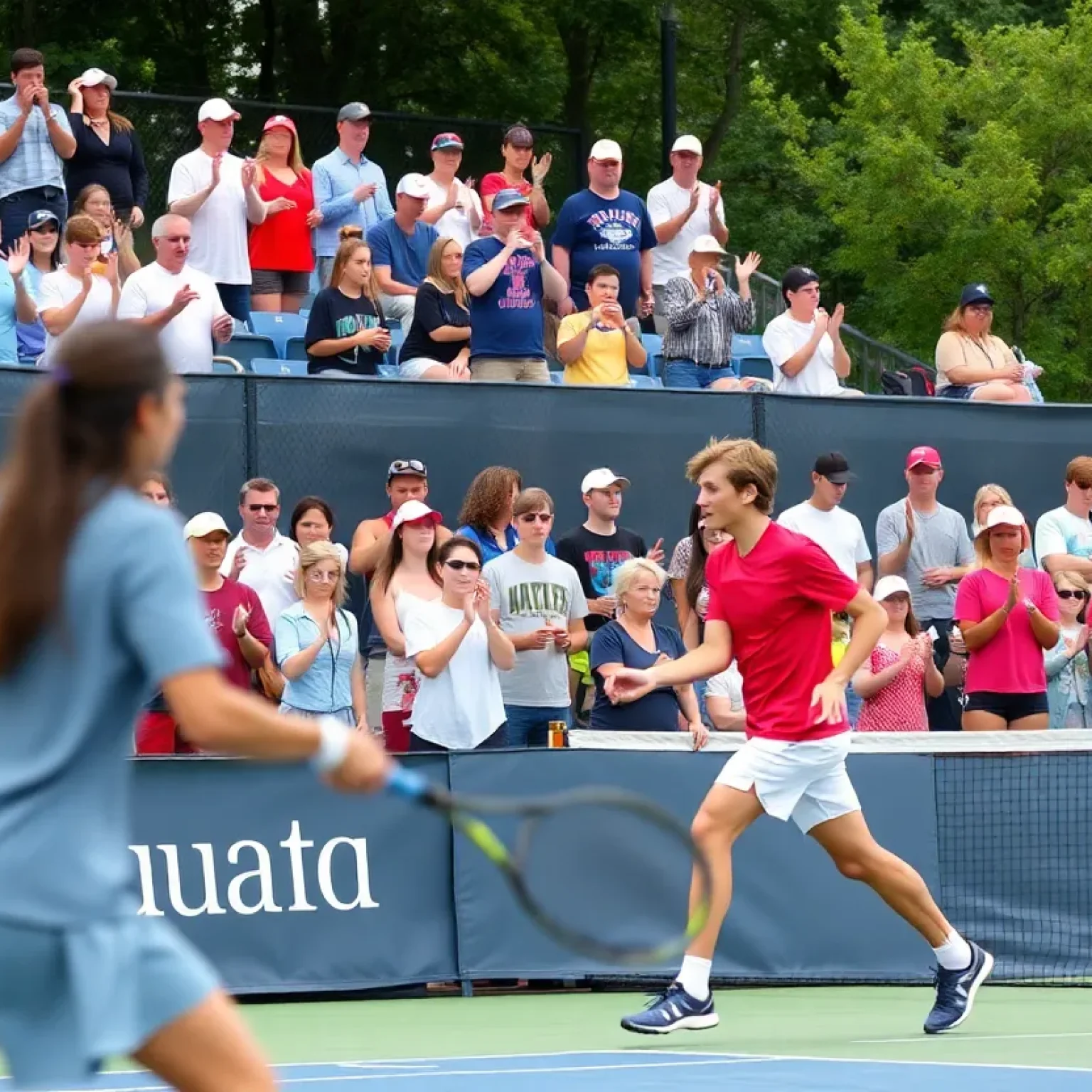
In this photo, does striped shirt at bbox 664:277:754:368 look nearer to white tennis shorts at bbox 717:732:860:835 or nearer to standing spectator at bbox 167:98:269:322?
standing spectator at bbox 167:98:269:322

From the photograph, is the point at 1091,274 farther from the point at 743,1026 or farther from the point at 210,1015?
the point at 210,1015

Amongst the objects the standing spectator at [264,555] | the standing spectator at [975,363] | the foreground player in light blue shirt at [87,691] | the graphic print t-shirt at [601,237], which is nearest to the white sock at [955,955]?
the standing spectator at [264,555]

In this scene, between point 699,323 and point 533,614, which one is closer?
point 533,614

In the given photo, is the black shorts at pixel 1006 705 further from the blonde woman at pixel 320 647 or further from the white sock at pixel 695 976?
the white sock at pixel 695 976

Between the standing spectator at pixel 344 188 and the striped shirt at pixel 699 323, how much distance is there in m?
2.54

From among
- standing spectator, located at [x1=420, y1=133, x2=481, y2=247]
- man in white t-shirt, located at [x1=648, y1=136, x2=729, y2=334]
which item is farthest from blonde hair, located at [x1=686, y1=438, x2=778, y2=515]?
man in white t-shirt, located at [x1=648, y1=136, x2=729, y2=334]

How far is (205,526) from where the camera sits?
426 inches

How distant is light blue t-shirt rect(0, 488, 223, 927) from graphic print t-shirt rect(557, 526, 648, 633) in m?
8.66

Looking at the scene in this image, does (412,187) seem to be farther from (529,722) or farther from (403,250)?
(529,722)

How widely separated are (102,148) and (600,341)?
149 inches

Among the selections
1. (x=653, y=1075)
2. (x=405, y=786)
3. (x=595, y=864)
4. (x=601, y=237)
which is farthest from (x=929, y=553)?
(x=405, y=786)

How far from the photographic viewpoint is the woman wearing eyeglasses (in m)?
10.7

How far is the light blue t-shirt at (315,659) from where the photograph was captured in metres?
10.8

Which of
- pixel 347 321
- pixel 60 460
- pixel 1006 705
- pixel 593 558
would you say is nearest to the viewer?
pixel 60 460
